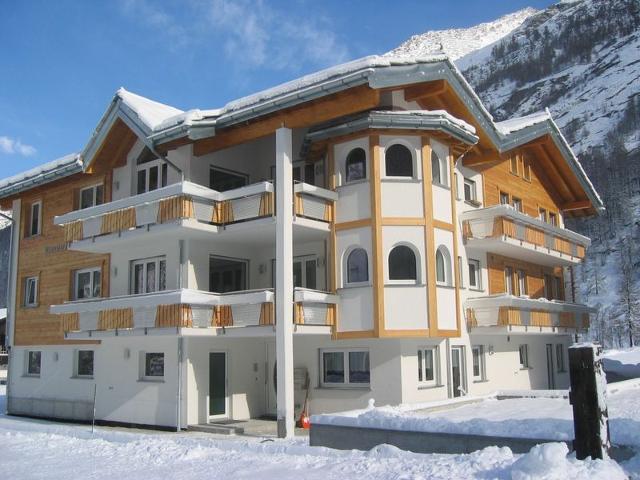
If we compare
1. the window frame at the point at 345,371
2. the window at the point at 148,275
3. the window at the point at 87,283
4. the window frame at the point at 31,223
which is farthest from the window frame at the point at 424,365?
the window frame at the point at 31,223

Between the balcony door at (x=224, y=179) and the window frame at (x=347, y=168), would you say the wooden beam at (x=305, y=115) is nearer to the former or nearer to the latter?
the window frame at (x=347, y=168)

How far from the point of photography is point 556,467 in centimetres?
941

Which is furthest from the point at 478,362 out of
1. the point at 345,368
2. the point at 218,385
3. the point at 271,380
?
the point at 218,385

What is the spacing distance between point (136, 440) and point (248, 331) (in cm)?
416

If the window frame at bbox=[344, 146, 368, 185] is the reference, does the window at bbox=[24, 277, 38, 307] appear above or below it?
below

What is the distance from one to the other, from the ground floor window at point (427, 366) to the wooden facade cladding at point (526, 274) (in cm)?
484

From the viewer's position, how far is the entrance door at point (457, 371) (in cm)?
2125

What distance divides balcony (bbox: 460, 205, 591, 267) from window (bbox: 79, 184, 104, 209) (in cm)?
1284

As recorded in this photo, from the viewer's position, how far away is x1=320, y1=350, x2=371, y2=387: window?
19.7 meters

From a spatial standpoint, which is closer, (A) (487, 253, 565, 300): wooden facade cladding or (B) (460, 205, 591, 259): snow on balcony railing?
(B) (460, 205, 591, 259): snow on balcony railing

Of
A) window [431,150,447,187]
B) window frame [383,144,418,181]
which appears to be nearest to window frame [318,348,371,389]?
window frame [383,144,418,181]

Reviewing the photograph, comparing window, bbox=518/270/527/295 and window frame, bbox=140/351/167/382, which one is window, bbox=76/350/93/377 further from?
window, bbox=518/270/527/295

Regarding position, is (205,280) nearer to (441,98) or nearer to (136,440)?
(136,440)

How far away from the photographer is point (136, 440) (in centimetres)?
1647
